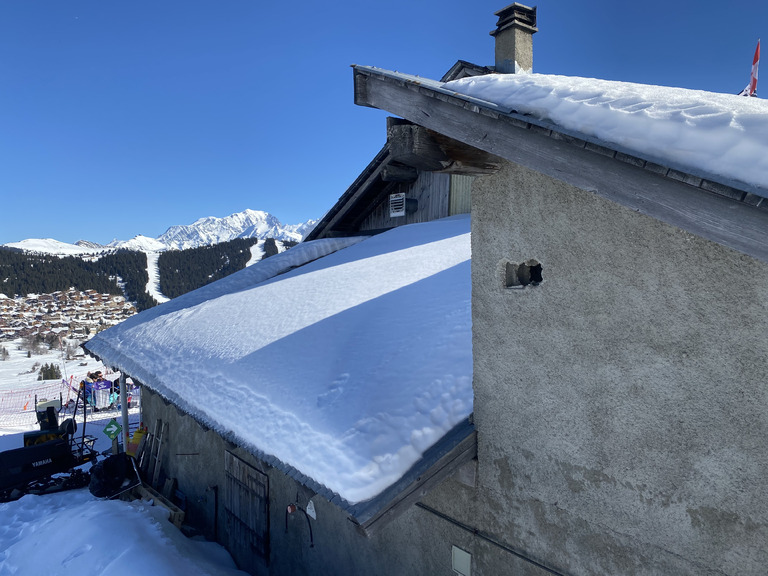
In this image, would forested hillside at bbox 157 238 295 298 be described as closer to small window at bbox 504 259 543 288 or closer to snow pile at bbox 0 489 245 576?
snow pile at bbox 0 489 245 576

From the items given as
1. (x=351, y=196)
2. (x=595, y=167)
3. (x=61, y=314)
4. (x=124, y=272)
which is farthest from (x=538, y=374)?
(x=124, y=272)

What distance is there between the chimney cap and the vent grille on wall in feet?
14.1

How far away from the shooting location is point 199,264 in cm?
10619

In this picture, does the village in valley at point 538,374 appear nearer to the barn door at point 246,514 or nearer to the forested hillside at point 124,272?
the barn door at point 246,514

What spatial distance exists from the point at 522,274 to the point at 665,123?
118cm

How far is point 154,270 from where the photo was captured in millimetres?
111875

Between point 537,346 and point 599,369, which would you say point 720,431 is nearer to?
point 599,369

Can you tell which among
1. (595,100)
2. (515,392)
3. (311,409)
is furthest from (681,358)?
(311,409)

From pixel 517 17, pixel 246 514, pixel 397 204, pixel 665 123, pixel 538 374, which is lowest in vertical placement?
pixel 246 514

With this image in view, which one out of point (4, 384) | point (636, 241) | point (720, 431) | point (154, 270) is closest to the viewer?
point (720, 431)

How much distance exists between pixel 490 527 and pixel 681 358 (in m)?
1.74

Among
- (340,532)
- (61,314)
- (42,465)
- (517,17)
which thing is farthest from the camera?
(61,314)

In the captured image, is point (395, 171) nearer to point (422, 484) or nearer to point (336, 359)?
point (422, 484)

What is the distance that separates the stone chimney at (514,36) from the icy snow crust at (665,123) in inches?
264
